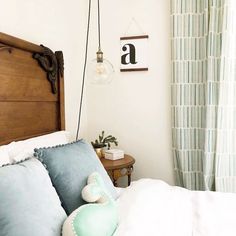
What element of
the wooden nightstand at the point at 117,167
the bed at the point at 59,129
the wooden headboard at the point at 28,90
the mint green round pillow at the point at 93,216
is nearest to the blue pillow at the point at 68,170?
the mint green round pillow at the point at 93,216

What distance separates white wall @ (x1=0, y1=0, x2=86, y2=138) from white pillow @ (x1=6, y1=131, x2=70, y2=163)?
2.09ft

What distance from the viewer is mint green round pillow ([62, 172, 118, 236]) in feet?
3.38

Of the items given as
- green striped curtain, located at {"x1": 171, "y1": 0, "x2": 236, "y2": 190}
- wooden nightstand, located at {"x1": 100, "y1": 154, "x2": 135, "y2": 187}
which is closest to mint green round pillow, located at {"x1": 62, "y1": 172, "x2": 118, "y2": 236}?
wooden nightstand, located at {"x1": 100, "y1": 154, "x2": 135, "y2": 187}

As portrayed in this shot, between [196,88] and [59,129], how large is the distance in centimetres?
121

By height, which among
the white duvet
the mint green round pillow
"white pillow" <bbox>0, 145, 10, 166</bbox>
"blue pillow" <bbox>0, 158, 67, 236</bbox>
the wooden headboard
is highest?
the wooden headboard

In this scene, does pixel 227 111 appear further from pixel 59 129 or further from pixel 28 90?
pixel 28 90

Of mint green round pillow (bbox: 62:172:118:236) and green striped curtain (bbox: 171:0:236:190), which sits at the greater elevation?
green striped curtain (bbox: 171:0:236:190)

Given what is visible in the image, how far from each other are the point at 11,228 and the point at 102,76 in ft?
5.31

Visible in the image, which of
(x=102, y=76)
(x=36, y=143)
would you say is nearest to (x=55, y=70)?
(x=102, y=76)

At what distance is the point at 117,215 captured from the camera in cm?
126

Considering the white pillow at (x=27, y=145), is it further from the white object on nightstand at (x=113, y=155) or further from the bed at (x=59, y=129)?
the white object on nightstand at (x=113, y=155)

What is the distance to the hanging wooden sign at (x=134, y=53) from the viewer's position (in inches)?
103

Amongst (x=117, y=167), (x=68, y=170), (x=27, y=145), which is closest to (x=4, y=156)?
(x=27, y=145)

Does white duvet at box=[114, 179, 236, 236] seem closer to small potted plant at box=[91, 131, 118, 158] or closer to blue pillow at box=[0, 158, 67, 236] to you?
blue pillow at box=[0, 158, 67, 236]
